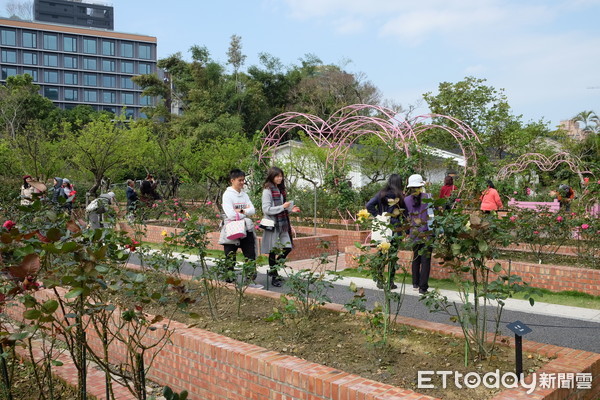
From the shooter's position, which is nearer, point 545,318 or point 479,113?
point 545,318

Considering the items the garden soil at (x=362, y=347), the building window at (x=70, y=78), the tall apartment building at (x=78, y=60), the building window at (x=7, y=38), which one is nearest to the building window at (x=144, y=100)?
the tall apartment building at (x=78, y=60)

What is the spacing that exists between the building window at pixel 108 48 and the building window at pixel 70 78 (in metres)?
5.48

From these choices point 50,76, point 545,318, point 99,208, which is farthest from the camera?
point 50,76

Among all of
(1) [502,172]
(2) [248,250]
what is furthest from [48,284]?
(1) [502,172]

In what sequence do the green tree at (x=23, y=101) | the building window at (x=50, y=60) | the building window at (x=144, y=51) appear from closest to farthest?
1. the green tree at (x=23, y=101)
2. the building window at (x=50, y=60)
3. the building window at (x=144, y=51)

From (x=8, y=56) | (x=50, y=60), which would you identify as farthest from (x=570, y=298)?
(x=50, y=60)

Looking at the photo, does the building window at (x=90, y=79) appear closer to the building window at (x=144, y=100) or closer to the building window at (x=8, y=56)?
the building window at (x=144, y=100)

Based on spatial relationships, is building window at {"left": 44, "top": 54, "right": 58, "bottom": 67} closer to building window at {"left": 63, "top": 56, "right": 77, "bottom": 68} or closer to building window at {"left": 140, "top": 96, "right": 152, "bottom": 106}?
building window at {"left": 63, "top": 56, "right": 77, "bottom": 68}

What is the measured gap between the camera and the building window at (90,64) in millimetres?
79312

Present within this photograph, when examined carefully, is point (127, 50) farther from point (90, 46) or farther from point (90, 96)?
point (90, 96)

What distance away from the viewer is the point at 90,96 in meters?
79.6

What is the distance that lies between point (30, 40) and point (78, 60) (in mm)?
6417

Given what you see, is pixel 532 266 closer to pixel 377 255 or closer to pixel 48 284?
pixel 377 255

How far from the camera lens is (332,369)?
3488 mm
